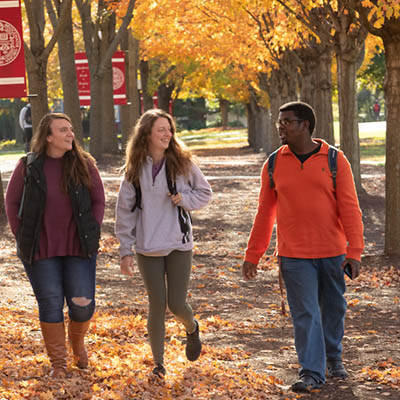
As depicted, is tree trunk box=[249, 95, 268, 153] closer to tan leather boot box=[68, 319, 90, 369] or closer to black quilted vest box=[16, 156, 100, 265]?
tan leather boot box=[68, 319, 90, 369]

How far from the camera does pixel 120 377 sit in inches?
238

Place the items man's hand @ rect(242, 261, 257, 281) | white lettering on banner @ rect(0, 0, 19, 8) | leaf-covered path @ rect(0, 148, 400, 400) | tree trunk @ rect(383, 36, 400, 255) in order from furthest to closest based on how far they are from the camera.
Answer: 1. white lettering on banner @ rect(0, 0, 19, 8)
2. tree trunk @ rect(383, 36, 400, 255)
3. man's hand @ rect(242, 261, 257, 281)
4. leaf-covered path @ rect(0, 148, 400, 400)

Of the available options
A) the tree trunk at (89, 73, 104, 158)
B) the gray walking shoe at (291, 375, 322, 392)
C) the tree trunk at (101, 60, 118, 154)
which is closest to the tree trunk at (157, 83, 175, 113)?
the tree trunk at (101, 60, 118, 154)

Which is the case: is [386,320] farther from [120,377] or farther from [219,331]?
[120,377]

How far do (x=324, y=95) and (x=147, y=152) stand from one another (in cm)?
1480

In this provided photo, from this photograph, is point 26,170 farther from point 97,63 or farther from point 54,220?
point 97,63

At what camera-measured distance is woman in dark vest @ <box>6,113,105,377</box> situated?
19.0 ft

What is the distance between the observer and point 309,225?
5.83 meters

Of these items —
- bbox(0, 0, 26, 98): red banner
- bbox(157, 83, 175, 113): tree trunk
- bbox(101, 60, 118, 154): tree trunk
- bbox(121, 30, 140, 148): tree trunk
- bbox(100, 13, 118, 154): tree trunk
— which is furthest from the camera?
bbox(157, 83, 175, 113): tree trunk

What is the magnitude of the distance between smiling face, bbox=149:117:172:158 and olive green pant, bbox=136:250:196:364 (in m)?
0.69

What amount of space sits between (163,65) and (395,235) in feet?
106

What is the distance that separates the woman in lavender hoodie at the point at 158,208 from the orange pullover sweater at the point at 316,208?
1.84ft

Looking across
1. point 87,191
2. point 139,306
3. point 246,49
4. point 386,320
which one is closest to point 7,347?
point 87,191

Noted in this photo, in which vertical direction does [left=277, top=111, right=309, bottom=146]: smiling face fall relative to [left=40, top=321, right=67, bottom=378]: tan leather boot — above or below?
above
